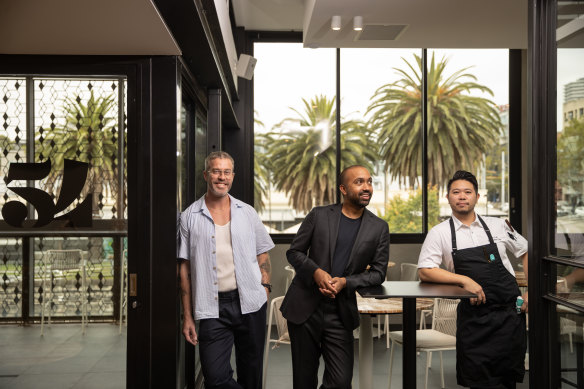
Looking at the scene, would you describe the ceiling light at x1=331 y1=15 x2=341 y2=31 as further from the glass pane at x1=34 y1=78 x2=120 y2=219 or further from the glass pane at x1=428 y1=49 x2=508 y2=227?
the glass pane at x1=428 y1=49 x2=508 y2=227

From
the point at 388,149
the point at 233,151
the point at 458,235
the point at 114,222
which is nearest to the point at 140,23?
the point at 114,222

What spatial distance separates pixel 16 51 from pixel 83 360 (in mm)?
1604

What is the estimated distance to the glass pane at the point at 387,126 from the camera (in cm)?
759

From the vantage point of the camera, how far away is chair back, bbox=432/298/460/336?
4.87 m

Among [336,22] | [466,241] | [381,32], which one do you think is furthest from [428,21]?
[466,241]

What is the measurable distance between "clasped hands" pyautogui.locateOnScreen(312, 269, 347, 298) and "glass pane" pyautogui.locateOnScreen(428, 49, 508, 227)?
4.59 metres

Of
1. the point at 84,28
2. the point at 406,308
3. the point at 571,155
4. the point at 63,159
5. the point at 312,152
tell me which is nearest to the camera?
the point at 84,28

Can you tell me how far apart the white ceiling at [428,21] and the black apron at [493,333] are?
7.27 feet

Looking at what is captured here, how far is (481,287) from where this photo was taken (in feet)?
11.0

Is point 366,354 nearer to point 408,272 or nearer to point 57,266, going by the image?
point 57,266

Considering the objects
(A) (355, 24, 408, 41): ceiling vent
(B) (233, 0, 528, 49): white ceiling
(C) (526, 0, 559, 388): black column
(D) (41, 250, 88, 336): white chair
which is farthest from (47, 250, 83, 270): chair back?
(A) (355, 24, 408, 41): ceiling vent

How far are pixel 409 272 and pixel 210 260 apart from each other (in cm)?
399

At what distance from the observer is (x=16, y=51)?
120 inches

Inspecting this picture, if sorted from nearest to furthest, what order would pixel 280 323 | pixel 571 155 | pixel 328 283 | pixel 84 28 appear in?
pixel 84 28 < pixel 571 155 < pixel 328 283 < pixel 280 323
